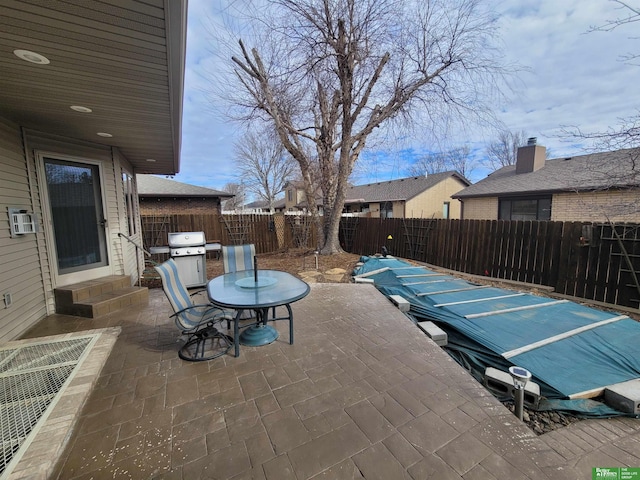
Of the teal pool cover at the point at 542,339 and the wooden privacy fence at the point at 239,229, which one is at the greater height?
the wooden privacy fence at the point at 239,229

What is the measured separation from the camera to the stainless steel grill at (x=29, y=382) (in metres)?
1.68

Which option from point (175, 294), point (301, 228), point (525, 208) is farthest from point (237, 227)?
point (525, 208)

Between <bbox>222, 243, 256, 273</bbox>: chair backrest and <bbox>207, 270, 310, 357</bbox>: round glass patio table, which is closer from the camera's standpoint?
<bbox>207, 270, 310, 357</bbox>: round glass patio table

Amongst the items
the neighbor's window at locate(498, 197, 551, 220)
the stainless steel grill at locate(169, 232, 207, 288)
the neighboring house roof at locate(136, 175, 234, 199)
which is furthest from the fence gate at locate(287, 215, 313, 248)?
the neighbor's window at locate(498, 197, 551, 220)

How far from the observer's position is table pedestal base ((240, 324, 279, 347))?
2.97 meters

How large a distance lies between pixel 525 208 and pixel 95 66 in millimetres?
13854

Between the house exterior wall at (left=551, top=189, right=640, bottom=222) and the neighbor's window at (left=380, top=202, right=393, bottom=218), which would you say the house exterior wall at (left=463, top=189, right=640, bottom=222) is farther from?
the neighbor's window at (left=380, top=202, right=393, bottom=218)

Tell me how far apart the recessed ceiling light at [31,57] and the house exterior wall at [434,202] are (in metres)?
18.4

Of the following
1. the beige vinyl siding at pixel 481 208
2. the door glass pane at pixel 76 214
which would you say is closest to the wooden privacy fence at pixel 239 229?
the door glass pane at pixel 76 214

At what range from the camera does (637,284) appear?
4.91 metres

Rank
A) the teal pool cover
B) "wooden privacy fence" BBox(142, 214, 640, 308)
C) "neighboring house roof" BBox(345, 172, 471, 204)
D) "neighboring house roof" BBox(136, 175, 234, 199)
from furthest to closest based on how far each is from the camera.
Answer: "neighboring house roof" BBox(345, 172, 471, 204)
"neighboring house roof" BBox(136, 175, 234, 199)
"wooden privacy fence" BBox(142, 214, 640, 308)
the teal pool cover

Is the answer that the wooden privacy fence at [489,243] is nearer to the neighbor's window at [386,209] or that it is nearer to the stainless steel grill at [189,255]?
the stainless steel grill at [189,255]

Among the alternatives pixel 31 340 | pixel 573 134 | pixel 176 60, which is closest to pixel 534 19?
pixel 573 134

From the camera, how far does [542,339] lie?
3176mm
